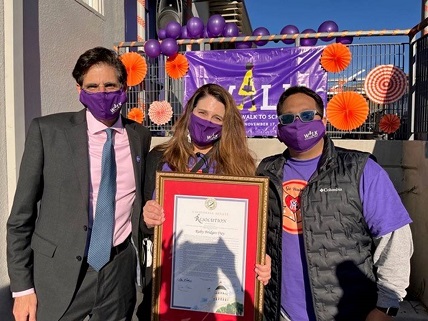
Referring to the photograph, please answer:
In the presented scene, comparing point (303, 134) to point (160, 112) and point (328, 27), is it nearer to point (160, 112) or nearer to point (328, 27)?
point (160, 112)

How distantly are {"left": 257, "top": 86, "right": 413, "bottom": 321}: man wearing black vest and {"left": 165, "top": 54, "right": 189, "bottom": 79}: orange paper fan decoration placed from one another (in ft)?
14.8

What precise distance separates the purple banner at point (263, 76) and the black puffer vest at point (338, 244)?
4209 millimetres

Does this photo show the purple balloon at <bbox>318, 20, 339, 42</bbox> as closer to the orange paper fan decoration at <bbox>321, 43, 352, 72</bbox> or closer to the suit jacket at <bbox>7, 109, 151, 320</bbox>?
the orange paper fan decoration at <bbox>321, 43, 352, 72</bbox>

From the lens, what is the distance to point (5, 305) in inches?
126

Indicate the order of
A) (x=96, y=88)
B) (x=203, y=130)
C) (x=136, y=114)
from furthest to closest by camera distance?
1. (x=136, y=114)
2. (x=203, y=130)
3. (x=96, y=88)

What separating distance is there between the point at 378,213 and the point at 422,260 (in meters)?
2.84

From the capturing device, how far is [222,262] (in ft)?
6.02

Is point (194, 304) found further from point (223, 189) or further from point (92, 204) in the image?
point (92, 204)

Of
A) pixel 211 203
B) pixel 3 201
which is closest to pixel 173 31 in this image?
pixel 3 201

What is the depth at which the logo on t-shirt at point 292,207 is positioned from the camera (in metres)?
1.90

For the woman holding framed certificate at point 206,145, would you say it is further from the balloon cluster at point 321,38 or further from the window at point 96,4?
the balloon cluster at point 321,38

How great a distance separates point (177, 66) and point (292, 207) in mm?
4808

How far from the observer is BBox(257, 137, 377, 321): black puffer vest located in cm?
179

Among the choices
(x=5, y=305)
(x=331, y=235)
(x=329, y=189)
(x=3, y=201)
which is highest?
(x=329, y=189)
